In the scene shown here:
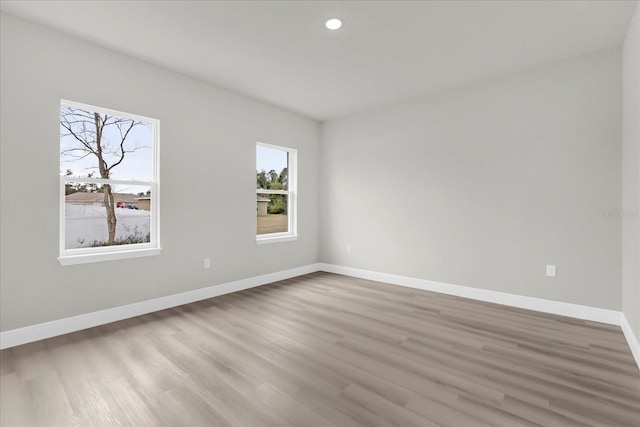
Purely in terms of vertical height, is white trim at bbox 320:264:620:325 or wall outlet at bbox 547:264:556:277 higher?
wall outlet at bbox 547:264:556:277

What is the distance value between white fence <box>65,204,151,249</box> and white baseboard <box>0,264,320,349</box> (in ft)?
2.33

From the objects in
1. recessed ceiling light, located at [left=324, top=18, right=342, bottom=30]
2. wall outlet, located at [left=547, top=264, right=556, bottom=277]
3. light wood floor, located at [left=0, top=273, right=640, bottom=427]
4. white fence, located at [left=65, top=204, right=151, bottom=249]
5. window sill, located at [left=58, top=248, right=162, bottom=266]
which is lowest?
light wood floor, located at [left=0, top=273, right=640, bottom=427]

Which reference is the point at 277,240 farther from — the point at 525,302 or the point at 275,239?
the point at 525,302

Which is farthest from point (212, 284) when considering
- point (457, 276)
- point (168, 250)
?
point (457, 276)

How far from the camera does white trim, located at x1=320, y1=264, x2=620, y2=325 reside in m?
3.19

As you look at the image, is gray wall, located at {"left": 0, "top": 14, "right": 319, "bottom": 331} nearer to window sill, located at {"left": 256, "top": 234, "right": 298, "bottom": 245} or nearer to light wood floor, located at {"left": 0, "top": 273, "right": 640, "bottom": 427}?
window sill, located at {"left": 256, "top": 234, "right": 298, "bottom": 245}

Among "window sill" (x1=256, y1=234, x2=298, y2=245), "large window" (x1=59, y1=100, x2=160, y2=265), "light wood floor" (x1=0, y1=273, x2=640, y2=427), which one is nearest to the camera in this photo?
"light wood floor" (x1=0, y1=273, x2=640, y2=427)

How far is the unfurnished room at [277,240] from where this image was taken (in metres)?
2.02

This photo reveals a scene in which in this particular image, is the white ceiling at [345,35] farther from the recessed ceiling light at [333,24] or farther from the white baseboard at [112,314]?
the white baseboard at [112,314]

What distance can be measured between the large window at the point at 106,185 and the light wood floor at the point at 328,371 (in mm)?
836

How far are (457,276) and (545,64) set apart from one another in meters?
2.70

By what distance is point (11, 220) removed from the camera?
2588 mm

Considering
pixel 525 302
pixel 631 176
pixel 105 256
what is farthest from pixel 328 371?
pixel 631 176

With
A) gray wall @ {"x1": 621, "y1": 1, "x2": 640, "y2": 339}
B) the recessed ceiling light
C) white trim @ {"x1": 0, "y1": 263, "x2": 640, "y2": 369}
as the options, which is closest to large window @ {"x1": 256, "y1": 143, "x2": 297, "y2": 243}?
white trim @ {"x1": 0, "y1": 263, "x2": 640, "y2": 369}
